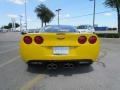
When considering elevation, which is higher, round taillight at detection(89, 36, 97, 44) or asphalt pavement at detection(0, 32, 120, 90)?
round taillight at detection(89, 36, 97, 44)

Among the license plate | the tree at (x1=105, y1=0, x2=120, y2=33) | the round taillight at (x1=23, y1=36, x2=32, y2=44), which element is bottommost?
the license plate

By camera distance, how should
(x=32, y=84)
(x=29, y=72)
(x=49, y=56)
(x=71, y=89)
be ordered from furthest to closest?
(x=29, y=72) < (x=49, y=56) < (x=32, y=84) < (x=71, y=89)

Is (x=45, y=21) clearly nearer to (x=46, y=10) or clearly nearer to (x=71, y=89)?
(x=46, y=10)

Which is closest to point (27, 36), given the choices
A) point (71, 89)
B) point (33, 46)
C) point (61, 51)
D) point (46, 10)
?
point (33, 46)

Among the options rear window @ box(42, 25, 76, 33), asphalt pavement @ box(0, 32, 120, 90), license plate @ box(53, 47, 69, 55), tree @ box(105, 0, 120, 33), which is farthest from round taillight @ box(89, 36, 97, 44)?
tree @ box(105, 0, 120, 33)

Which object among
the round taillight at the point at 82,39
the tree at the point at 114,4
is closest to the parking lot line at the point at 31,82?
the round taillight at the point at 82,39

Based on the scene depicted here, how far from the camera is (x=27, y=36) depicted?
869cm

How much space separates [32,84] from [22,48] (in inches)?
66.7

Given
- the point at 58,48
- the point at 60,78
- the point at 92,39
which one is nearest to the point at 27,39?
the point at 58,48

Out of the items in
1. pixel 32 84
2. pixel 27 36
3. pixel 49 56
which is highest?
pixel 27 36

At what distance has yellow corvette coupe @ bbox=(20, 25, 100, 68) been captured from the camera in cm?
851

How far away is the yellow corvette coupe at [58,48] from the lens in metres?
8.51

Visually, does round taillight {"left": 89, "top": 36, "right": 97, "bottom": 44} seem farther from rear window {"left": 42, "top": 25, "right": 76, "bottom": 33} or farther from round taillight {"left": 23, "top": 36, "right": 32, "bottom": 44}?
round taillight {"left": 23, "top": 36, "right": 32, "bottom": 44}

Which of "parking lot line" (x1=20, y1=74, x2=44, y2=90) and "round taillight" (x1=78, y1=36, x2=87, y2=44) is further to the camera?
"round taillight" (x1=78, y1=36, x2=87, y2=44)
